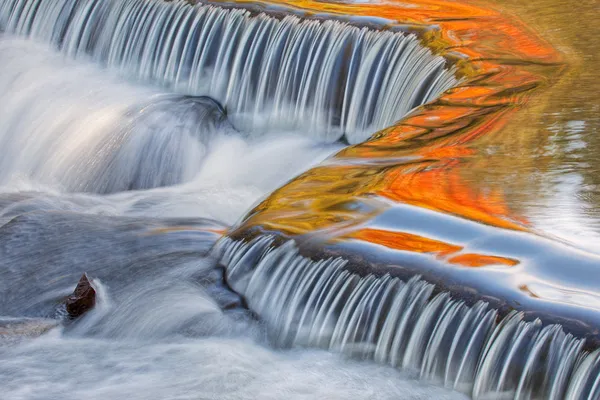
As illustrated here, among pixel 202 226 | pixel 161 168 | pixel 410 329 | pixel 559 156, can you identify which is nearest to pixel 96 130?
pixel 161 168

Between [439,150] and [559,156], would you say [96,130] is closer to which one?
[439,150]

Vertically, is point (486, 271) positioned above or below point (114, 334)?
above

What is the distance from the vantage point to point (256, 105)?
7824 millimetres

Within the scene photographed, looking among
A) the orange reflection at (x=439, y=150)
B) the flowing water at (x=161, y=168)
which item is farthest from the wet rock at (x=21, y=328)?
the orange reflection at (x=439, y=150)

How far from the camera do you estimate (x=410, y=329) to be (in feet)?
13.2

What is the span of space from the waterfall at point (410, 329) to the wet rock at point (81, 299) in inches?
24.3

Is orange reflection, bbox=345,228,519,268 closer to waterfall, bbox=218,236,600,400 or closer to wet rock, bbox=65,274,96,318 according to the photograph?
waterfall, bbox=218,236,600,400

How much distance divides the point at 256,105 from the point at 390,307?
3.92 meters

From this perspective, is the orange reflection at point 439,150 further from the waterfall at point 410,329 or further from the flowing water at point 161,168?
the flowing water at point 161,168

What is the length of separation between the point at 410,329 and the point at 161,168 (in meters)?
3.60

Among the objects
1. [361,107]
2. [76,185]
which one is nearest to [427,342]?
[361,107]

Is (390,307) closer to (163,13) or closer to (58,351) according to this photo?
(58,351)

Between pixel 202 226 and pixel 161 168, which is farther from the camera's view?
pixel 161 168

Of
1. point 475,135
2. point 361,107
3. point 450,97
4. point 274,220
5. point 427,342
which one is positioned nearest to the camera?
point 427,342
